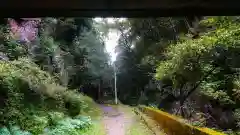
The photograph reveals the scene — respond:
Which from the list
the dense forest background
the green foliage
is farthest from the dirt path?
the dense forest background

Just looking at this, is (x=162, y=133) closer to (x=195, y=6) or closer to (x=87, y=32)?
(x=195, y=6)

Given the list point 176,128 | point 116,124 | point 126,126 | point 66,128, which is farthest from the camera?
point 116,124

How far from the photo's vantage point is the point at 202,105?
560 inches

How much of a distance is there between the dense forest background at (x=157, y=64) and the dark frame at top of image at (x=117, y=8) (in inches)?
23.2

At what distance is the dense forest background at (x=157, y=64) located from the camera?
10.1 m

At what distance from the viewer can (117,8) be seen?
3365 mm

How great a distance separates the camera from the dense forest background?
10133mm

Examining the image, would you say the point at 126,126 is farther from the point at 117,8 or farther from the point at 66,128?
the point at 117,8

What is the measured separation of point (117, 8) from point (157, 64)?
15.2m

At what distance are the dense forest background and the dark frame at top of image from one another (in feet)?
1.94

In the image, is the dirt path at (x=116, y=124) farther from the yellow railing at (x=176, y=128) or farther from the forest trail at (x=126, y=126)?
the yellow railing at (x=176, y=128)

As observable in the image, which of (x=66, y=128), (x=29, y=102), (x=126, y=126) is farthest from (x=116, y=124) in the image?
(x=29, y=102)

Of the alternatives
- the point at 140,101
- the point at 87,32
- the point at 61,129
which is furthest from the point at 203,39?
the point at 140,101

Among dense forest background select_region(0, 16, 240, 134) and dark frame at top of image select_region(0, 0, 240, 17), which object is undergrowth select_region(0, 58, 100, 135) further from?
dark frame at top of image select_region(0, 0, 240, 17)
